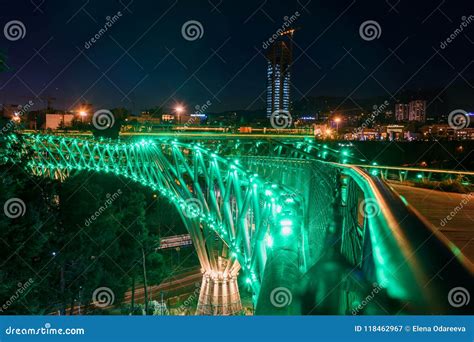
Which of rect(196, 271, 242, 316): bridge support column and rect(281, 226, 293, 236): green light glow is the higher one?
rect(196, 271, 242, 316): bridge support column

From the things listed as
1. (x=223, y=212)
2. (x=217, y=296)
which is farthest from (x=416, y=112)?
(x=223, y=212)

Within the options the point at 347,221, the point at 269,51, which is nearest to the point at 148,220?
the point at 269,51

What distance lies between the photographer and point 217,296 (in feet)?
62.3

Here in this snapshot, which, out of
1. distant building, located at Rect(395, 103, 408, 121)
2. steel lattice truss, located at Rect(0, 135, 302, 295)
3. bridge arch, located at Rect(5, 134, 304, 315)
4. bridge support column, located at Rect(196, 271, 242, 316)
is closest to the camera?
bridge arch, located at Rect(5, 134, 304, 315)

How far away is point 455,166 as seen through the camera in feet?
74.7

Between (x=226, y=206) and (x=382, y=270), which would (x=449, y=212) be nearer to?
(x=382, y=270)

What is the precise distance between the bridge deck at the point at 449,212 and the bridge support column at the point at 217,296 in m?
11.2

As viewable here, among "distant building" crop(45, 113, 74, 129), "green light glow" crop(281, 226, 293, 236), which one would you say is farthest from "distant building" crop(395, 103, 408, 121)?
"green light glow" crop(281, 226, 293, 236)

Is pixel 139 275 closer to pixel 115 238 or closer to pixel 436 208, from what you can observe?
pixel 115 238

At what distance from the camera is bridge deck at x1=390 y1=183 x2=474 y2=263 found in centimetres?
464

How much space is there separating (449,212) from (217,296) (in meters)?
13.9

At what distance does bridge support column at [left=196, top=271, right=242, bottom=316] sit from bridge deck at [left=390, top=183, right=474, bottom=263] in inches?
441

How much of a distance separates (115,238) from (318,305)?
25.8 metres

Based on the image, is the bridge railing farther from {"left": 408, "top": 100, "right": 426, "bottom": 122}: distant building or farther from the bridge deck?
{"left": 408, "top": 100, "right": 426, "bottom": 122}: distant building
